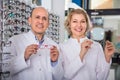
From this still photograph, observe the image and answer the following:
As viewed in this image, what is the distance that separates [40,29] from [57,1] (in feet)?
1.10

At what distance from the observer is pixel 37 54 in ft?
6.13

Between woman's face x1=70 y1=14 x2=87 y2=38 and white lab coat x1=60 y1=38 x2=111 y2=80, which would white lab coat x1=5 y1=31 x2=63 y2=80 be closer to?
white lab coat x1=60 y1=38 x2=111 y2=80

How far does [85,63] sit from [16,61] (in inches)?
20.2

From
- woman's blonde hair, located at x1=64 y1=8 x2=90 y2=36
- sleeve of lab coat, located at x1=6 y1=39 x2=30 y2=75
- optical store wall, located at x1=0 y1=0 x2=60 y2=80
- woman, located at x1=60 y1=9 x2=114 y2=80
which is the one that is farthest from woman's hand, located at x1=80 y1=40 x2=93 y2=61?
sleeve of lab coat, located at x1=6 y1=39 x2=30 y2=75

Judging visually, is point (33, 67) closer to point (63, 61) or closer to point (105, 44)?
point (63, 61)

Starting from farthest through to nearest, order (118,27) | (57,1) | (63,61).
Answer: (118,27) < (57,1) < (63,61)

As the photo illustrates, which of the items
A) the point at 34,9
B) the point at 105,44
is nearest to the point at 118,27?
the point at 105,44

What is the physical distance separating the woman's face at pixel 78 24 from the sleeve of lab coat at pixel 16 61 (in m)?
0.42

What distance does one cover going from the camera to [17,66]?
1.80m

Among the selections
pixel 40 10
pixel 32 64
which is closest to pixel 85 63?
pixel 32 64

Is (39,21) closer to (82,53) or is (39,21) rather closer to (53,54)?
(53,54)

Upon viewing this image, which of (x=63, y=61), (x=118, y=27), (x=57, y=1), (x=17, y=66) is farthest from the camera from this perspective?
(x=118, y=27)

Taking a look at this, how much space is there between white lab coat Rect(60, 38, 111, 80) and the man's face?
0.22 meters

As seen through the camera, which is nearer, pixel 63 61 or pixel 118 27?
pixel 63 61
